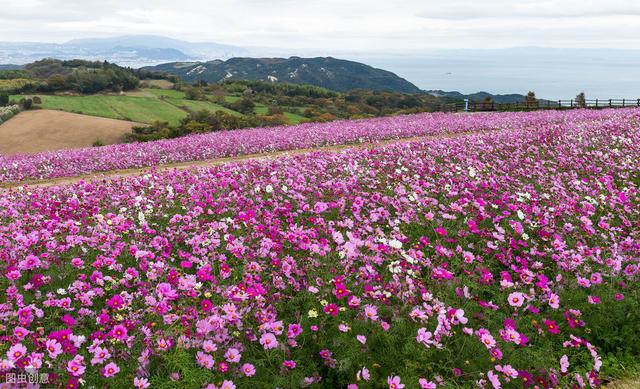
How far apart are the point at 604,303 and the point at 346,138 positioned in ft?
64.9

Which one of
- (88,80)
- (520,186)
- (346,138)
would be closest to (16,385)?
(520,186)

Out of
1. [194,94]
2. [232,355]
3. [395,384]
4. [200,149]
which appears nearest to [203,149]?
[200,149]

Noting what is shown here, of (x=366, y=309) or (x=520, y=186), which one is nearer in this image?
(x=366, y=309)

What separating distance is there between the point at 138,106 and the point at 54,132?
28.7m

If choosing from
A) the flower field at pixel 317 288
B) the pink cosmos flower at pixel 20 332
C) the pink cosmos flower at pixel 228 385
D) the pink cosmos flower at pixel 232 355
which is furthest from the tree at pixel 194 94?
the pink cosmos flower at pixel 228 385

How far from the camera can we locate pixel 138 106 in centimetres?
7562

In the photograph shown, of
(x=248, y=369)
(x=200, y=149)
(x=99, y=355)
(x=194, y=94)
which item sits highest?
(x=194, y=94)

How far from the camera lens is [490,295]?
5844 millimetres

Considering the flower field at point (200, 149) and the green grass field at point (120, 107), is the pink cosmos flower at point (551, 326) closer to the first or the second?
the flower field at point (200, 149)

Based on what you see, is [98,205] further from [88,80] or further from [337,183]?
[88,80]

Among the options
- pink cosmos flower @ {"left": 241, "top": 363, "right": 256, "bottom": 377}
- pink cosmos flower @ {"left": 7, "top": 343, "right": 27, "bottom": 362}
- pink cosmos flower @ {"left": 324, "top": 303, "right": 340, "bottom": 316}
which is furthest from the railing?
pink cosmos flower @ {"left": 7, "top": 343, "right": 27, "bottom": 362}

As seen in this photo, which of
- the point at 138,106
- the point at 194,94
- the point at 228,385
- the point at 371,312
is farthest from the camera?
the point at 194,94

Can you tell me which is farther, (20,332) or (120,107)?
(120,107)

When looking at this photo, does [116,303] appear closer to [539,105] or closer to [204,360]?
[204,360]
